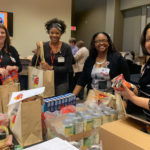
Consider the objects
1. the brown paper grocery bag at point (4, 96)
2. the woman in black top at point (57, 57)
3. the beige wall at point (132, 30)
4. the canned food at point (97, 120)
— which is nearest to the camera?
the canned food at point (97, 120)

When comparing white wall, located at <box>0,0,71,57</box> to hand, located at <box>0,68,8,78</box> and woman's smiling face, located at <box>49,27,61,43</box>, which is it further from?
hand, located at <box>0,68,8,78</box>

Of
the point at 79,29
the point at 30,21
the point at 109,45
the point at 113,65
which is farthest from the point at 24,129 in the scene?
the point at 79,29

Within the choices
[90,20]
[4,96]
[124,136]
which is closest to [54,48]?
[4,96]

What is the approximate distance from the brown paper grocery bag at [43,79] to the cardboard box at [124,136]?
0.96m

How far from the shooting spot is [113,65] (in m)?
1.89

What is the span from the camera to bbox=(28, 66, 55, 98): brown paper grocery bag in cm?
189

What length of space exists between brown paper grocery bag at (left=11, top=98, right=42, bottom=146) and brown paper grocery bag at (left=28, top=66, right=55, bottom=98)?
2.46 ft

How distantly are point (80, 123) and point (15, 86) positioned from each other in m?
0.78

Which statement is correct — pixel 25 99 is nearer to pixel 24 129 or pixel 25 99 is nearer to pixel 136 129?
pixel 24 129

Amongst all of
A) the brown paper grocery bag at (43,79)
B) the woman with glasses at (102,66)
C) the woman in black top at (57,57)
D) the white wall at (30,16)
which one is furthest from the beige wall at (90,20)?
the brown paper grocery bag at (43,79)

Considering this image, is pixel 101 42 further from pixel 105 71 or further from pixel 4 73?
pixel 4 73

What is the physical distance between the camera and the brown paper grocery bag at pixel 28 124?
3.61ft

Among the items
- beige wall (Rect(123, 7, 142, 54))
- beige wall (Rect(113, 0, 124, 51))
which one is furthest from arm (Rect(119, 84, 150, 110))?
beige wall (Rect(113, 0, 124, 51))

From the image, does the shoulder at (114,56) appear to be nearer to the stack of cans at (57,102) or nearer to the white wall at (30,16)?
the stack of cans at (57,102)
